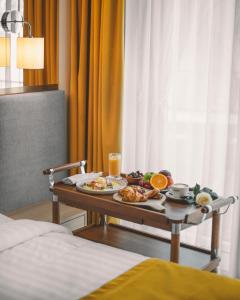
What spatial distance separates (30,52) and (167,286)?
2010mm

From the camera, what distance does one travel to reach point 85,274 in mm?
2465

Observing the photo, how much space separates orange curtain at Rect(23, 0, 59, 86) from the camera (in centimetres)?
434

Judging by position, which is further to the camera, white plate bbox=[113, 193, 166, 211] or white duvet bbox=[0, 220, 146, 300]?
white plate bbox=[113, 193, 166, 211]

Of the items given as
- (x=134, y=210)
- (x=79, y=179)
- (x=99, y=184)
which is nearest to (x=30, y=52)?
(x=79, y=179)

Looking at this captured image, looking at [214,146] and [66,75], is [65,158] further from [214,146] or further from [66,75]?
[214,146]

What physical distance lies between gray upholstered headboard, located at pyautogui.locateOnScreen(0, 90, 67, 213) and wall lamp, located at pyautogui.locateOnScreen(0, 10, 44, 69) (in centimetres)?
24

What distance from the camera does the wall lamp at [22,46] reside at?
3680mm

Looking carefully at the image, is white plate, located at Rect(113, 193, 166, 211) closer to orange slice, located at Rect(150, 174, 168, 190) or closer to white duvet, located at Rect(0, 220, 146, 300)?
orange slice, located at Rect(150, 174, 168, 190)

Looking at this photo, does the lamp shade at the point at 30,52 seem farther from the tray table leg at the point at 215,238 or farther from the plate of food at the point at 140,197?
the tray table leg at the point at 215,238

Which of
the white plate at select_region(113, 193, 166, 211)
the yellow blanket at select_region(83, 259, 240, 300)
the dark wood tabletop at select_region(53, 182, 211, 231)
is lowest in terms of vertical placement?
the yellow blanket at select_region(83, 259, 240, 300)

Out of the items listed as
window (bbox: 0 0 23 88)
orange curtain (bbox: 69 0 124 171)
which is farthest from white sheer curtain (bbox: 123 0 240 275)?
window (bbox: 0 0 23 88)

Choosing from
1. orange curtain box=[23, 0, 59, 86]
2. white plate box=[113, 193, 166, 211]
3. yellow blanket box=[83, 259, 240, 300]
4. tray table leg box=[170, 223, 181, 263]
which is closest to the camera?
yellow blanket box=[83, 259, 240, 300]

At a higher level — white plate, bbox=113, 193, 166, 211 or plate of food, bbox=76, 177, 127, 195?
plate of food, bbox=76, 177, 127, 195

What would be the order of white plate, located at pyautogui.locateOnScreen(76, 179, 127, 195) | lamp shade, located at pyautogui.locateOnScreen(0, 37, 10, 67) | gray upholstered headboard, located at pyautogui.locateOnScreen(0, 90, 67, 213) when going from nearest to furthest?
1. white plate, located at pyautogui.locateOnScreen(76, 179, 127, 195)
2. lamp shade, located at pyautogui.locateOnScreen(0, 37, 10, 67)
3. gray upholstered headboard, located at pyautogui.locateOnScreen(0, 90, 67, 213)
